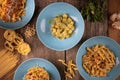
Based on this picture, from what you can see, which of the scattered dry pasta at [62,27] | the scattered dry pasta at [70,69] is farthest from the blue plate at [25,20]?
the scattered dry pasta at [70,69]

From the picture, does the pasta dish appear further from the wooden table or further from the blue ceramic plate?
the blue ceramic plate

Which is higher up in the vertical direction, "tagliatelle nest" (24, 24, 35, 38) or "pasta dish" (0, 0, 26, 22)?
"pasta dish" (0, 0, 26, 22)

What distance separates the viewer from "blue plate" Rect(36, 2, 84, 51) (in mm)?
1945

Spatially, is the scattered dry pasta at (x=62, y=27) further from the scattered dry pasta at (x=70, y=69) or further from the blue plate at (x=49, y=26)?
the scattered dry pasta at (x=70, y=69)

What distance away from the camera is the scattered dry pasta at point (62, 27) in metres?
1.94

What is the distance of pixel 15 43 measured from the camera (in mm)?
1974

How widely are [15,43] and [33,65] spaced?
14cm

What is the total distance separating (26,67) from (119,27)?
51 cm

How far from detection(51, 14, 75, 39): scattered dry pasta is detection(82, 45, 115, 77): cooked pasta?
135mm

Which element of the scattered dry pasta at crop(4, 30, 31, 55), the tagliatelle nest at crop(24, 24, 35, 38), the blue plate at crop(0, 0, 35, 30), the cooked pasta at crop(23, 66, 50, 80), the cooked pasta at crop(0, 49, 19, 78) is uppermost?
the blue plate at crop(0, 0, 35, 30)

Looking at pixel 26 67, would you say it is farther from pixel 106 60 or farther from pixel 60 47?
pixel 106 60

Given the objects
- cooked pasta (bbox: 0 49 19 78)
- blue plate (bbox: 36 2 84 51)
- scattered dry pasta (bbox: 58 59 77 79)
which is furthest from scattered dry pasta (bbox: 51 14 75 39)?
cooked pasta (bbox: 0 49 19 78)

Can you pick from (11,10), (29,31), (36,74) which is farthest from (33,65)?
(11,10)

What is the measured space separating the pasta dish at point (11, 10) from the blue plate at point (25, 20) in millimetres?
17
